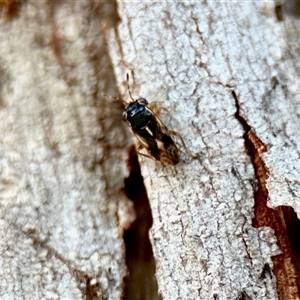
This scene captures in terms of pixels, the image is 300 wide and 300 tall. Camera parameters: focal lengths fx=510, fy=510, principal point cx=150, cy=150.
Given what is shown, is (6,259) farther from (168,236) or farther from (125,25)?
(125,25)

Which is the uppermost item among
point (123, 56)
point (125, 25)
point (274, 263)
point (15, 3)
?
point (15, 3)

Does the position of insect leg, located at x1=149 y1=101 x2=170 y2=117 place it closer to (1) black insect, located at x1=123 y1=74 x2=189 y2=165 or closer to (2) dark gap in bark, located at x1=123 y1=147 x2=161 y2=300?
(1) black insect, located at x1=123 y1=74 x2=189 y2=165

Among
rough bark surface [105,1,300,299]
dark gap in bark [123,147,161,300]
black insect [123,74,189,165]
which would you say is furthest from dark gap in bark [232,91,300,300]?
dark gap in bark [123,147,161,300]

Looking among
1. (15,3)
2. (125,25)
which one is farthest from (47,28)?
(125,25)

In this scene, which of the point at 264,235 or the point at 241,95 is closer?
the point at 264,235

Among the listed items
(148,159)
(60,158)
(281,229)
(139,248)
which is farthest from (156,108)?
(281,229)
